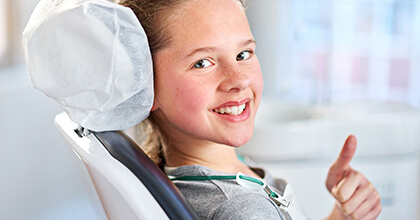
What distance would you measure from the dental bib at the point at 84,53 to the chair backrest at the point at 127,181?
0.19 feet

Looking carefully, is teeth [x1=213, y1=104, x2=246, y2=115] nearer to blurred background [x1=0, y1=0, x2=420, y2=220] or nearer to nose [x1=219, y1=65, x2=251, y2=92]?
nose [x1=219, y1=65, x2=251, y2=92]

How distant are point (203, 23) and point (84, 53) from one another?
0.75 ft

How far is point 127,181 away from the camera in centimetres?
70

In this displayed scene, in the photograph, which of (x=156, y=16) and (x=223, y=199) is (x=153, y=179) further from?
(x=156, y=16)

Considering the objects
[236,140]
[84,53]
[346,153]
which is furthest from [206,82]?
[346,153]

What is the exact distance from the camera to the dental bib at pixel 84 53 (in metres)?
0.74

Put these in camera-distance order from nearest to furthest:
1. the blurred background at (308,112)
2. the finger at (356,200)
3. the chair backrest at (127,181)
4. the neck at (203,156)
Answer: the chair backrest at (127,181)
the neck at (203,156)
the finger at (356,200)
the blurred background at (308,112)

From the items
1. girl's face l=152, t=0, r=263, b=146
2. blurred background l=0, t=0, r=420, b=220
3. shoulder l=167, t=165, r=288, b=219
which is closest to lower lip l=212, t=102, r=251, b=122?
girl's face l=152, t=0, r=263, b=146

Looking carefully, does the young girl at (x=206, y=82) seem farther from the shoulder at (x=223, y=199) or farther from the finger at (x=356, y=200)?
the finger at (x=356, y=200)

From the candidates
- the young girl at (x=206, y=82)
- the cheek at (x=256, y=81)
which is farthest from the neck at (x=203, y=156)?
the cheek at (x=256, y=81)

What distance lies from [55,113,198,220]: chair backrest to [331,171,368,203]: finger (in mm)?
447

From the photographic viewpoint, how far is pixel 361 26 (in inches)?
135

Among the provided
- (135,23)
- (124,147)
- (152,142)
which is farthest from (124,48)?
(152,142)

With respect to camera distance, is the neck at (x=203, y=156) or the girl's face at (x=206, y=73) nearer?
the girl's face at (x=206, y=73)
